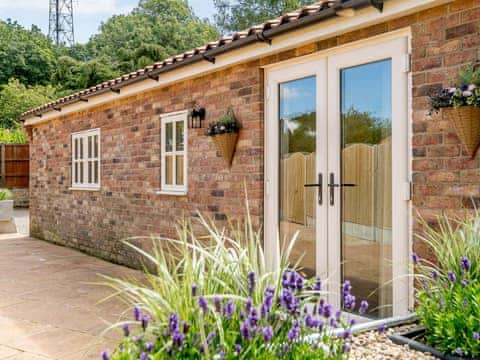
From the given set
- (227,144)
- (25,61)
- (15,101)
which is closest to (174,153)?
(227,144)

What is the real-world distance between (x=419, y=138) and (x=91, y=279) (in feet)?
17.2

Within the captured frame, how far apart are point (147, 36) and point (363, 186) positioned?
29851mm

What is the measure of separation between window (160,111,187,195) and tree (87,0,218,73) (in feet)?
69.8

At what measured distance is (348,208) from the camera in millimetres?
4945

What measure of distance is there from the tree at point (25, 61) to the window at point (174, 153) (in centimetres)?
3033

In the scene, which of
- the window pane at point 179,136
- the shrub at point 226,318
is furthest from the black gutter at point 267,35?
the shrub at point 226,318

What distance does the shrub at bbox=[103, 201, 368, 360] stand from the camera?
2.29m

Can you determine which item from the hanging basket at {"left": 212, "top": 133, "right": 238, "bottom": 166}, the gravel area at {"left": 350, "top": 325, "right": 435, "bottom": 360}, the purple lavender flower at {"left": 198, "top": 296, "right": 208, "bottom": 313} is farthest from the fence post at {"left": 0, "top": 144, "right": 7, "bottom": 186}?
the purple lavender flower at {"left": 198, "top": 296, "right": 208, "bottom": 313}

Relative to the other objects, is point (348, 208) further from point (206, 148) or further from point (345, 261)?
point (206, 148)

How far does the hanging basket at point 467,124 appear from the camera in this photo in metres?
3.83

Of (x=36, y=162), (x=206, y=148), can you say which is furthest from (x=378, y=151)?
(x=36, y=162)

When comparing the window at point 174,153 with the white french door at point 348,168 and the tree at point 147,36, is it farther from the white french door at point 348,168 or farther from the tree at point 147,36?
the tree at point 147,36

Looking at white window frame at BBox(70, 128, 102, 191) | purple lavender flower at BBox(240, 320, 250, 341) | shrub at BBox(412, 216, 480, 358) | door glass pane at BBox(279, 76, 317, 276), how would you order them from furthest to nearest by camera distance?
white window frame at BBox(70, 128, 102, 191) → door glass pane at BBox(279, 76, 317, 276) → shrub at BBox(412, 216, 480, 358) → purple lavender flower at BBox(240, 320, 250, 341)

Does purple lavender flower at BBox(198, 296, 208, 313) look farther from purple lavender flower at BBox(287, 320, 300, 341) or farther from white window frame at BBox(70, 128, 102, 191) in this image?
white window frame at BBox(70, 128, 102, 191)
